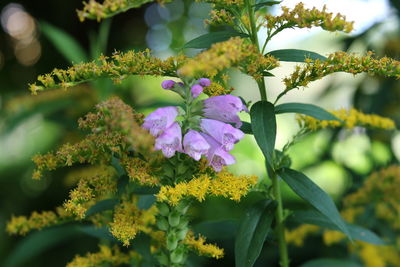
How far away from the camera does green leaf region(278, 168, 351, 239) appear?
1048 mm

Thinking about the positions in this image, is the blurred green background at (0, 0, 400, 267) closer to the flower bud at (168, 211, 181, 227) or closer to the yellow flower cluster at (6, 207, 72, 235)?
the yellow flower cluster at (6, 207, 72, 235)

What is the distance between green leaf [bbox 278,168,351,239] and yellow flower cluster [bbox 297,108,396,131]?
0.74 feet

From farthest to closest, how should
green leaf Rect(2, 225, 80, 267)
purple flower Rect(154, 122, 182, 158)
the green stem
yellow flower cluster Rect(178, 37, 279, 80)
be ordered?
green leaf Rect(2, 225, 80, 267) < the green stem < purple flower Rect(154, 122, 182, 158) < yellow flower cluster Rect(178, 37, 279, 80)

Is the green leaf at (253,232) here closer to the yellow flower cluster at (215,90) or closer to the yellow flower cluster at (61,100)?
the yellow flower cluster at (215,90)

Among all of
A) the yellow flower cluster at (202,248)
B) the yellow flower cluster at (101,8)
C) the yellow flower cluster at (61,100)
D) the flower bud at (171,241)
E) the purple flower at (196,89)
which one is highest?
the yellow flower cluster at (61,100)

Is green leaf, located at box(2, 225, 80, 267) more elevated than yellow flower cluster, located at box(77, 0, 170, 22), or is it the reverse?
yellow flower cluster, located at box(77, 0, 170, 22)

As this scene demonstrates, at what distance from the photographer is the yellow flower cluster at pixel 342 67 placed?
1.05m

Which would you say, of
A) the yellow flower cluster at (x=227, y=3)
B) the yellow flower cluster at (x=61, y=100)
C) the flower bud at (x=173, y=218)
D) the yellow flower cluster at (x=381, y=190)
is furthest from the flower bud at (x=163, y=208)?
the yellow flower cluster at (x=61, y=100)

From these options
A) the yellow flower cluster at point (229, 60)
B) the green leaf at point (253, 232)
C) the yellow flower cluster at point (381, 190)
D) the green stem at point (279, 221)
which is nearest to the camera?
the yellow flower cluster at point (229, 60)

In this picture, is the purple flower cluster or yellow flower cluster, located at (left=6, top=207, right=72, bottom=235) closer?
the purple flower cluster

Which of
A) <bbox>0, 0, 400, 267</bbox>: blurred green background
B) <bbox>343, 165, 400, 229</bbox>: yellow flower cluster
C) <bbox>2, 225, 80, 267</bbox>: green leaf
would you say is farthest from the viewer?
<bbox>0, 0, 400, 267</bbox>: blurred green background

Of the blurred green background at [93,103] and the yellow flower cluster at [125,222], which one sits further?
the blurred green background at [93,103]

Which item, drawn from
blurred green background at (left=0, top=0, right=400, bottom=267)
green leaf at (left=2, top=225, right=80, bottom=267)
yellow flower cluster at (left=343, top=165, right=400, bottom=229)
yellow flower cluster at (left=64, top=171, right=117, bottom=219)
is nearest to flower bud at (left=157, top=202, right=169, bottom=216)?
yellow flower cluster at (left=64, top=171, right=117, bottom=219)

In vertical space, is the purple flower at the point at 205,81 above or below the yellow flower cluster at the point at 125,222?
above
